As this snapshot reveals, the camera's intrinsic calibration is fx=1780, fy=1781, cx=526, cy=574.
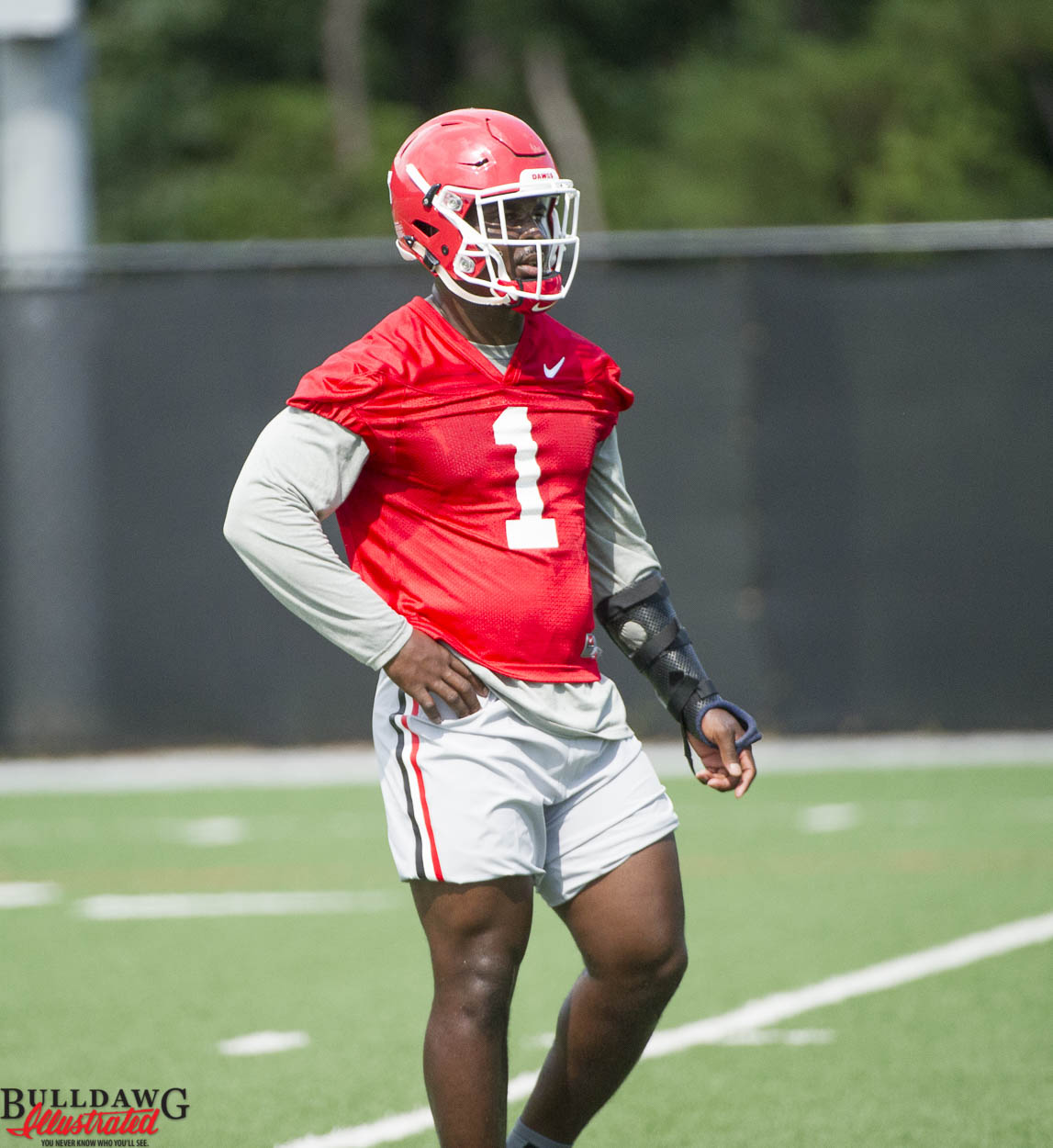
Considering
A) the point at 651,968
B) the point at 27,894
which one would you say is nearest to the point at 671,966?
the point at 651,968

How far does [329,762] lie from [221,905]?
3.29 meters

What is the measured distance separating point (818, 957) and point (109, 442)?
5.83 meters

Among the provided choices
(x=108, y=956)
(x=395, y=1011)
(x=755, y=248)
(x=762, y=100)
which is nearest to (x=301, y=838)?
(x=108, y=956)

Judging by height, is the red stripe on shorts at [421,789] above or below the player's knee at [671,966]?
above

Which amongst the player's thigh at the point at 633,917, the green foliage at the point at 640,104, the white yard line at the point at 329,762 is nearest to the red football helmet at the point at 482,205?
the player's thigh at the point at 633,917

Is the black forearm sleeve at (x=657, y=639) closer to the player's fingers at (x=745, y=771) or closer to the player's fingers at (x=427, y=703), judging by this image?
the player's fingers at (x=745, y=771)

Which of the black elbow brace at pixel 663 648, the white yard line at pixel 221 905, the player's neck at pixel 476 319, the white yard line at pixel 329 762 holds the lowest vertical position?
the white yard line at pixel 329 762

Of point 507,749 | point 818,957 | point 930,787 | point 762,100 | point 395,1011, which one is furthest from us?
point 762,100

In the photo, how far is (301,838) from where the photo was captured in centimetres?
780

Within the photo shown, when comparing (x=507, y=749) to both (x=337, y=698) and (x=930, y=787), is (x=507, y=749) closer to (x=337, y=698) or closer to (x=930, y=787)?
(x=930, y=787)

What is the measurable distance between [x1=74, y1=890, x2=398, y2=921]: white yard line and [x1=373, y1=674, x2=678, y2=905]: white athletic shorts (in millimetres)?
3234

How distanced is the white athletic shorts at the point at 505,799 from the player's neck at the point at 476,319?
69 centimetres

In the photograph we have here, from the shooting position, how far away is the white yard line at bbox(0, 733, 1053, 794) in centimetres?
941

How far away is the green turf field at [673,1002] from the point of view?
4156mm
